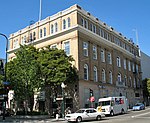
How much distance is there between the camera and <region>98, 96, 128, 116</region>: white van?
3484 centimetres

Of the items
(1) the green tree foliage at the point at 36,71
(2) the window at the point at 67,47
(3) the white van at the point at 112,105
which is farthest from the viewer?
(2) the window at the point at 67,47

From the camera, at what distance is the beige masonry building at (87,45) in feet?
136

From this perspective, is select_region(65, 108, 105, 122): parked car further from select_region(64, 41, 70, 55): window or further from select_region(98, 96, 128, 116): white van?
select_region(64, 41, 70, 55): window

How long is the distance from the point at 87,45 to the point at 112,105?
12872mm

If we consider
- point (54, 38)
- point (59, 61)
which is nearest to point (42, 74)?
point (59, 61)

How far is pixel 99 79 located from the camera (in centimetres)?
4547

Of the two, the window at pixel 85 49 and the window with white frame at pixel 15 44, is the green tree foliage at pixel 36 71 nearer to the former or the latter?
the window at pixel 85 49

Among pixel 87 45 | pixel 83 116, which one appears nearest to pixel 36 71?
pixel 83 116

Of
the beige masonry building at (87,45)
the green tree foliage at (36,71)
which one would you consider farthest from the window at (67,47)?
the green tree foliage at (36,71)

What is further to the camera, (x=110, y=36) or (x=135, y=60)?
(x=135, y=60)

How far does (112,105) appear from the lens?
35531mm

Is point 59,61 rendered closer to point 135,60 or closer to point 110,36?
point 110,36

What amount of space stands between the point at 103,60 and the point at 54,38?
11.0 meters

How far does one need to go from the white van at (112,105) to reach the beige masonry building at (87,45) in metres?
4.43
